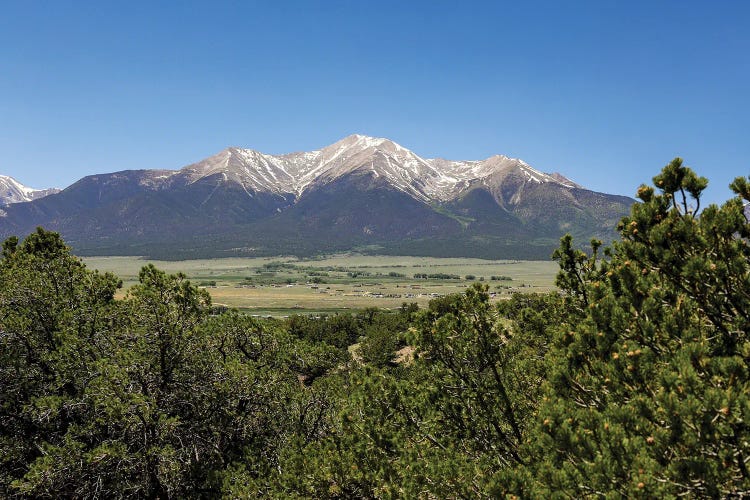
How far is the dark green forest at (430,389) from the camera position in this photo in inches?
231

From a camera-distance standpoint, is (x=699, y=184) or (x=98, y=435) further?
(x=98, y=435)

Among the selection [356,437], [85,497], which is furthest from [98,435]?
[356,437]

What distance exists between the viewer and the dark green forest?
5875 millimetres

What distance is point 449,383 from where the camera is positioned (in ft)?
37.4

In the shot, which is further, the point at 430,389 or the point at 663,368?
the point at 430,389

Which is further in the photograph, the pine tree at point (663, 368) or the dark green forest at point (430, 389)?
the dark green forest at point (430, 389)

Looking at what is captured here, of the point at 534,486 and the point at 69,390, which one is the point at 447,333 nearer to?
the point at 534,486

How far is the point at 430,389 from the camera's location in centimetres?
1146

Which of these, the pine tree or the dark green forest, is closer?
the pine tree

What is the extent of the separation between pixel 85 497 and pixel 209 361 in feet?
16.7

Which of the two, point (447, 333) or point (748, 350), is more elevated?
point (748, 350)

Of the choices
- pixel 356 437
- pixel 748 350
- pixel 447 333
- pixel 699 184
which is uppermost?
pixel 699 184

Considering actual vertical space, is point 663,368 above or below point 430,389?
above

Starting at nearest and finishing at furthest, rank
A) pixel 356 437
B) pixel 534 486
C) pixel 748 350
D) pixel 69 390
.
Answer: pixel 748 350 < pixel 534 486 < pixel 356 437 < pixel 69 390
